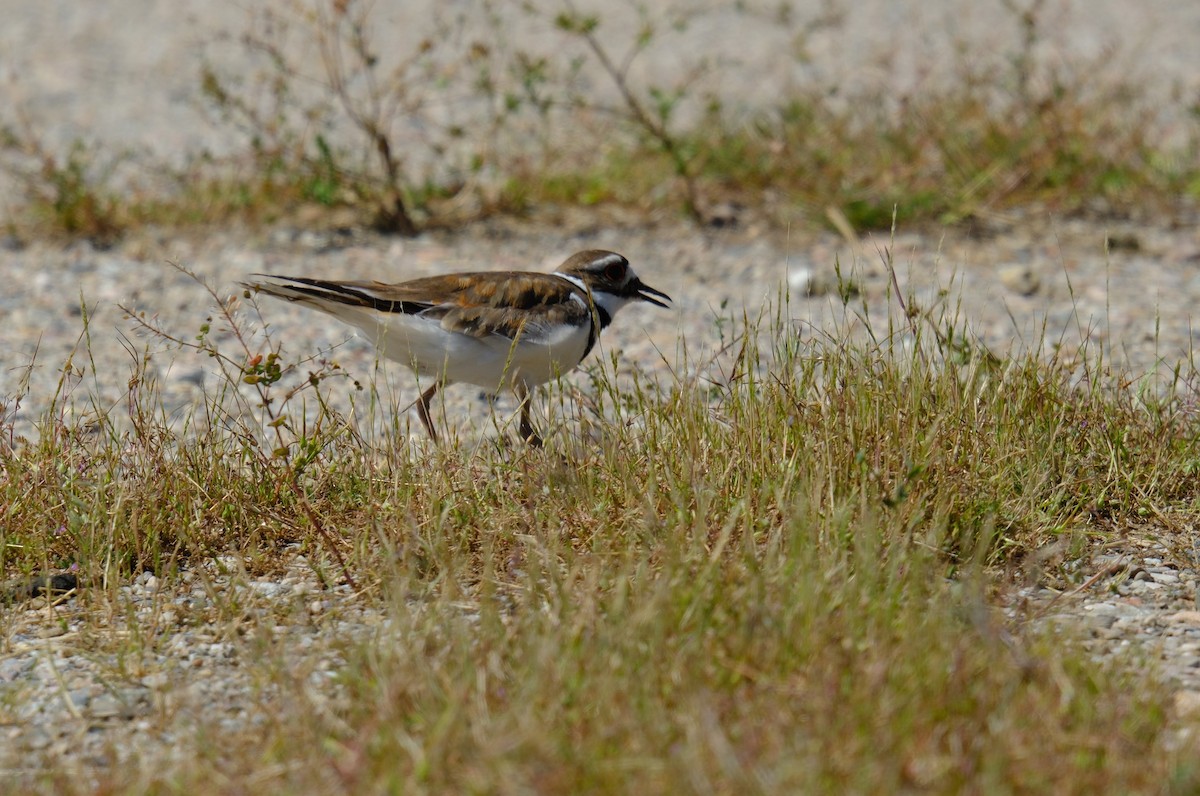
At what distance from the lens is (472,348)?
5.18m

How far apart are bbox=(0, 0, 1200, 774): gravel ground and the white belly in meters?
0.22

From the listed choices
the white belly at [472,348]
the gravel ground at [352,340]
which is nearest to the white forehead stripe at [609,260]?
the gravel ground at [352,340]

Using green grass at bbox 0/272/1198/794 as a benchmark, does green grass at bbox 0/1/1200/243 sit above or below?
above

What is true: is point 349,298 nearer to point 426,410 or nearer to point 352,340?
point 426,410

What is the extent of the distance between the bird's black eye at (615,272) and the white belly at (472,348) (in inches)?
23.9

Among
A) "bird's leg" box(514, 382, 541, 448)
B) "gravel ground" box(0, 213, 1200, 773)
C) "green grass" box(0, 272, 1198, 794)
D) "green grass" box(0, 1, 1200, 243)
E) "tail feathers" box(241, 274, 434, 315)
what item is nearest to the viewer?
"green grass" box(0, 272, 1198, 794)

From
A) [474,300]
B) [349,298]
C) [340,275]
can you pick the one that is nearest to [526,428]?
[474,300]

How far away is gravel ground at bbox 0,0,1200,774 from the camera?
11.9 ft

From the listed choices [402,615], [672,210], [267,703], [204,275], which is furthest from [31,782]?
[672,210]

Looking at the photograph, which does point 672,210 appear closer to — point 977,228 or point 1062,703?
point 977,228

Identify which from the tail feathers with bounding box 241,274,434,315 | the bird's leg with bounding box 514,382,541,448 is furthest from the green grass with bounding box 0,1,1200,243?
the bird's leg with bounding box 514,382,541,448

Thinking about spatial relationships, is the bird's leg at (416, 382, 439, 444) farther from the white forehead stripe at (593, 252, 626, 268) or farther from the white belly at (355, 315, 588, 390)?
the white forehead stripe at (593, 252, 626, 268)

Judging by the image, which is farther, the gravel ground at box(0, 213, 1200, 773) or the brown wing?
the brown wing

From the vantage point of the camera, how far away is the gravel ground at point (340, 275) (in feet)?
11.9
